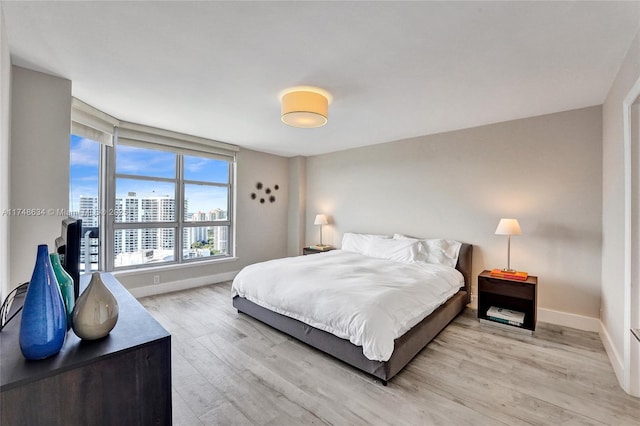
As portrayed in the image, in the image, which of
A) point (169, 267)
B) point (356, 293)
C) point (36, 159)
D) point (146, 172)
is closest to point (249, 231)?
point (169, 267)

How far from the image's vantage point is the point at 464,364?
2.34 meters

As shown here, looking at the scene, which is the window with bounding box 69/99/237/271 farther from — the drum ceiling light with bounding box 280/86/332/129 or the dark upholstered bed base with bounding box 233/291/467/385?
the drum ceiling light with bounding box 280/86/332/129

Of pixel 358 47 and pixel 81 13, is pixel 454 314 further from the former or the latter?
pixel 81 13

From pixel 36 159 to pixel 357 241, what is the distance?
3922 mm

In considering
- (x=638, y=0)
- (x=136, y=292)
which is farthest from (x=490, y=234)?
(x=136, y=292)

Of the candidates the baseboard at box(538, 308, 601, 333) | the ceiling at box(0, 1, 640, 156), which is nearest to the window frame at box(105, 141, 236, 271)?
the ceiling at box(0, 1, 640, 156)

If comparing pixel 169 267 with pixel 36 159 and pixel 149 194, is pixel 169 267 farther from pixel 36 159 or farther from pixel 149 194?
pixel 36 159

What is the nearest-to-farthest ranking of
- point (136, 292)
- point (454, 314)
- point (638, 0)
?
1. point (638, 0)
2. point (454, 314)
3. point (136, 292)

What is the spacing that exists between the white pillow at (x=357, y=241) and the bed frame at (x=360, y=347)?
4.89ft

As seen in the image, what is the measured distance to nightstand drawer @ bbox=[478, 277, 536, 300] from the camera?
2916mm

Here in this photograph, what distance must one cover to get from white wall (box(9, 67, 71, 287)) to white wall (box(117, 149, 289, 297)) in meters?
1.73

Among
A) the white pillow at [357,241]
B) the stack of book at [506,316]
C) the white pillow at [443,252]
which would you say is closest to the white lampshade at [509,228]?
the white pillow at [443,252]

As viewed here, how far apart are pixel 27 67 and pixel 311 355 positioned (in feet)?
11.2

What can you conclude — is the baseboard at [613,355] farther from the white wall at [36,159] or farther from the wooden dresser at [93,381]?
the white wall at [36,159]
